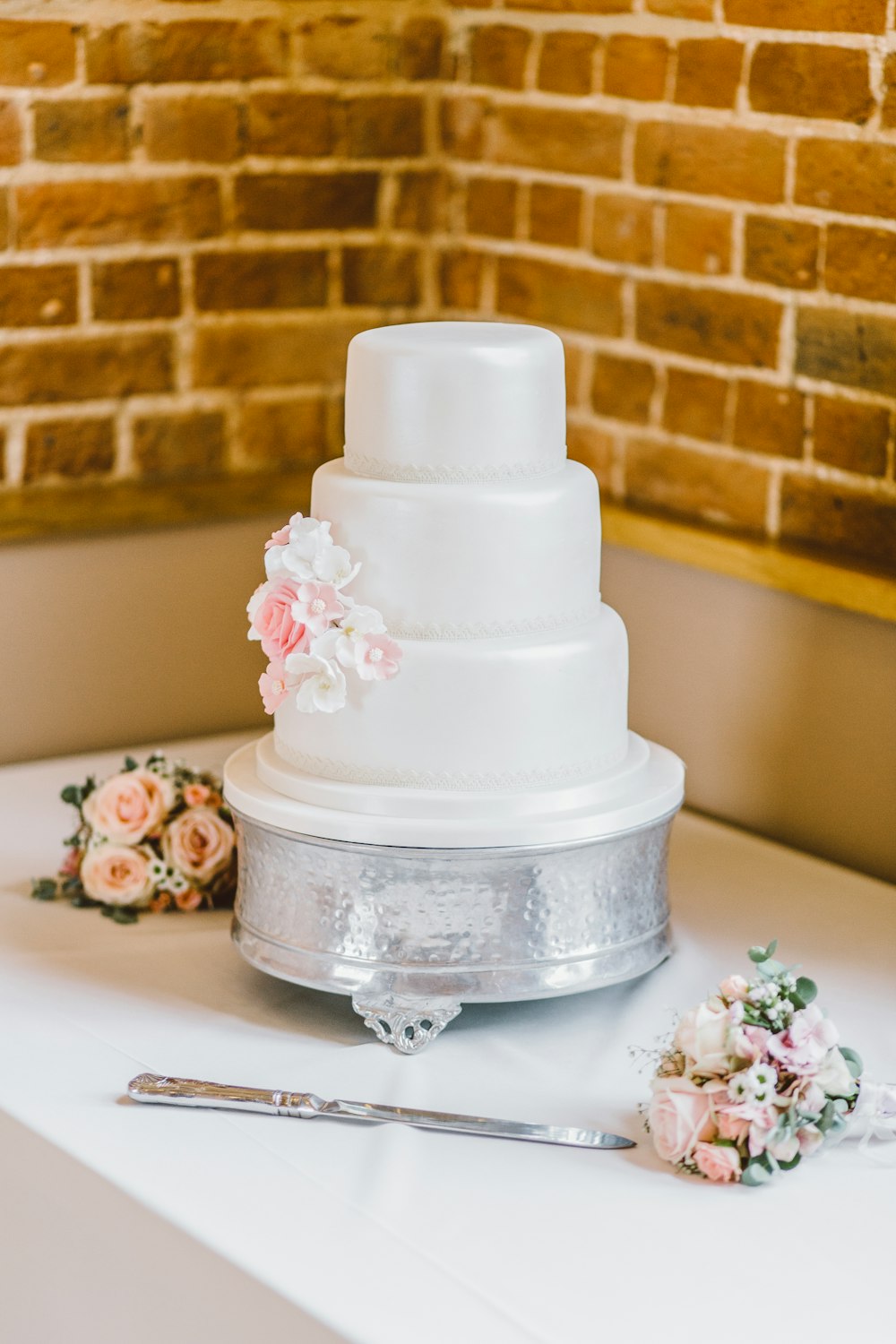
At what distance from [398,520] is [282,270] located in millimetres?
885

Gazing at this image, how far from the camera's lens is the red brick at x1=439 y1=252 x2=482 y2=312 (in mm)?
1935

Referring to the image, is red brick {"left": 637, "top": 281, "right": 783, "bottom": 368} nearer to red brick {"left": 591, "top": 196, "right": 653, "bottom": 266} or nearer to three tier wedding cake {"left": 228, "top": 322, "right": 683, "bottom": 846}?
red brick {"left": 591, "top": 196, "right": 653, "bottom": 266}

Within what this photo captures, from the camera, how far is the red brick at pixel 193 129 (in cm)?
175

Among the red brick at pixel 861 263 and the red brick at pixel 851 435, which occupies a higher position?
the red brick at pixel 861 263

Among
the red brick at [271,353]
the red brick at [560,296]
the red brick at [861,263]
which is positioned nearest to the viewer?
the red brick at [861,263]

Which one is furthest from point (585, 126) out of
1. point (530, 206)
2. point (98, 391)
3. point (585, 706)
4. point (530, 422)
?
point (585, 706)

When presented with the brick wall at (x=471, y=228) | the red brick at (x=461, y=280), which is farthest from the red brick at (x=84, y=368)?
the red brick at (x=461, y=280)

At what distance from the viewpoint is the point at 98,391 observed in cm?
178

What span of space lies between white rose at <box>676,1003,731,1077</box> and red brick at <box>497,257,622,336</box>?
3.18 feet

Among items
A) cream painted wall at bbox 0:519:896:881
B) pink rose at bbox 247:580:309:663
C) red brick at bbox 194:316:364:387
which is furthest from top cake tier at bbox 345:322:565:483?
red brick at bbox 194:316:364:387

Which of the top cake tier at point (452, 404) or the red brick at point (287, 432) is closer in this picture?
the top cake tier at point (452, 404)

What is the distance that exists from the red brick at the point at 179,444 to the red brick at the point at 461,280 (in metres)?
0.32

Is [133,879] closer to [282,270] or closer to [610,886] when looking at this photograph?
[610,886]

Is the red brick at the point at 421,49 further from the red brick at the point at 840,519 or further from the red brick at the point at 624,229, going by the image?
the red brick at the point at 840,519
